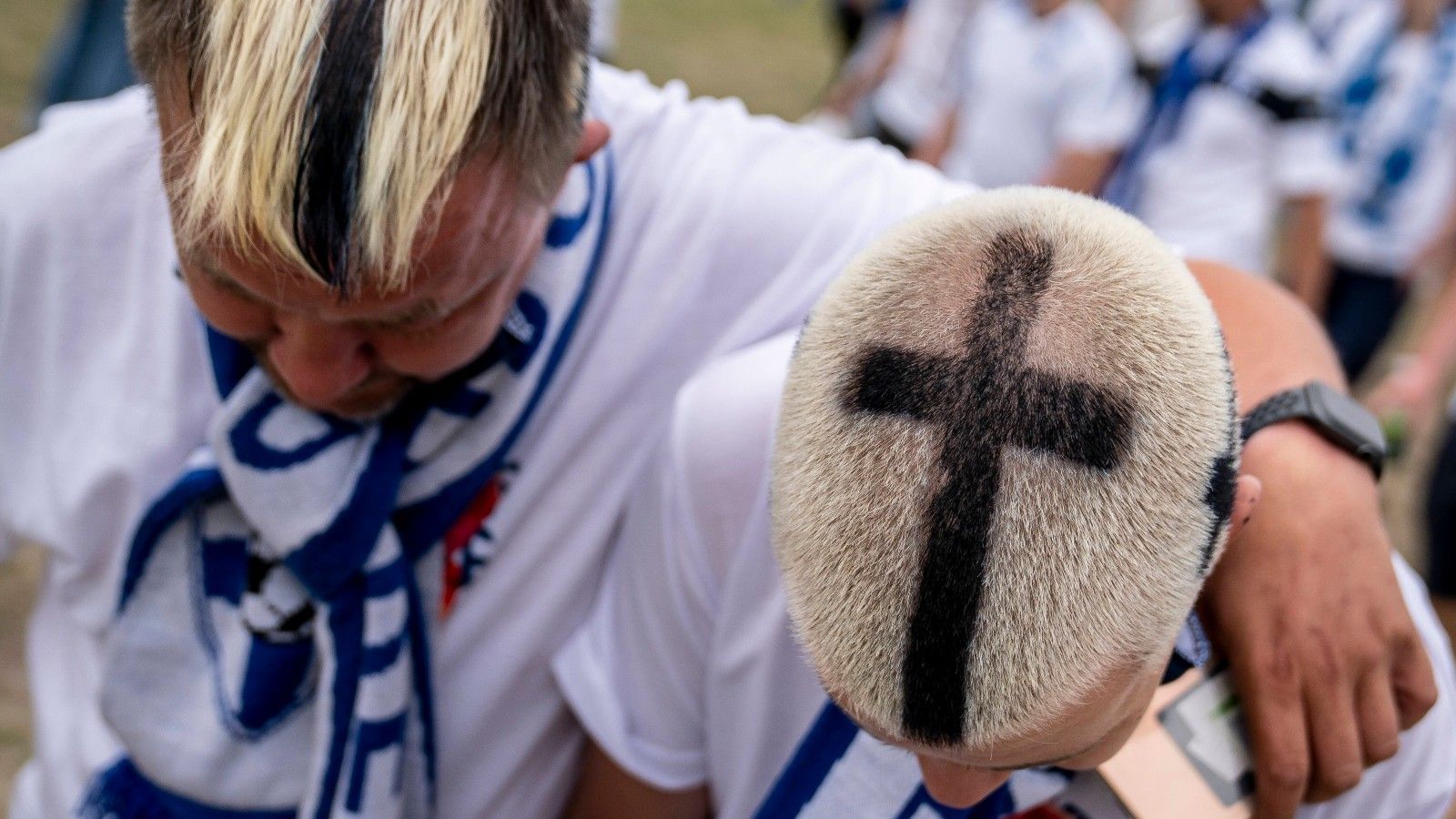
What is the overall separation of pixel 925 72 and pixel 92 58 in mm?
3123

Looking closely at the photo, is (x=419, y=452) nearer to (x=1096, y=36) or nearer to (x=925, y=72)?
(x=1096, y=36)

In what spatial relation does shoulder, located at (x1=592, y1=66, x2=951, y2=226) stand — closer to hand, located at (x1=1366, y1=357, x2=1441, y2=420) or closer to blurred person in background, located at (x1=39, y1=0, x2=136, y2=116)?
blurred person in background, located at (x1=39, y1=0, x2=136, y2=116)

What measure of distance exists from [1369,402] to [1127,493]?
11.3 ft

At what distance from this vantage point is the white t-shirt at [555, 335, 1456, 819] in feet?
4.51

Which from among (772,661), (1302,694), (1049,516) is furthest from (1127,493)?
(772,661)

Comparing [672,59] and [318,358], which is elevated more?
[318,358]

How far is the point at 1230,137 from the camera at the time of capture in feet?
11.6

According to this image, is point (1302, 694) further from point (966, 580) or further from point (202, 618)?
point (202, 618)

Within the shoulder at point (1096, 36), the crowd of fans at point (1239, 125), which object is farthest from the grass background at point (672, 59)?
the shoulder at point (1096, 36)

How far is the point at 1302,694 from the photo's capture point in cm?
122

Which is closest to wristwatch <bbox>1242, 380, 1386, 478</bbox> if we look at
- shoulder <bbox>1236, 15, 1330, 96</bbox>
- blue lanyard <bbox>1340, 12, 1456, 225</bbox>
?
shoulder <bbox>1236, 15, 1330, 96</bbox>

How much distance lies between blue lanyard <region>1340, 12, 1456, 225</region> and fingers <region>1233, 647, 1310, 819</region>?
377 centimetres

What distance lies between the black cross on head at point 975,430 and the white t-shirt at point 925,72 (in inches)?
162

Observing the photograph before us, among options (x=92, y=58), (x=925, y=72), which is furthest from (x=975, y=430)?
(x=925, y=72)
